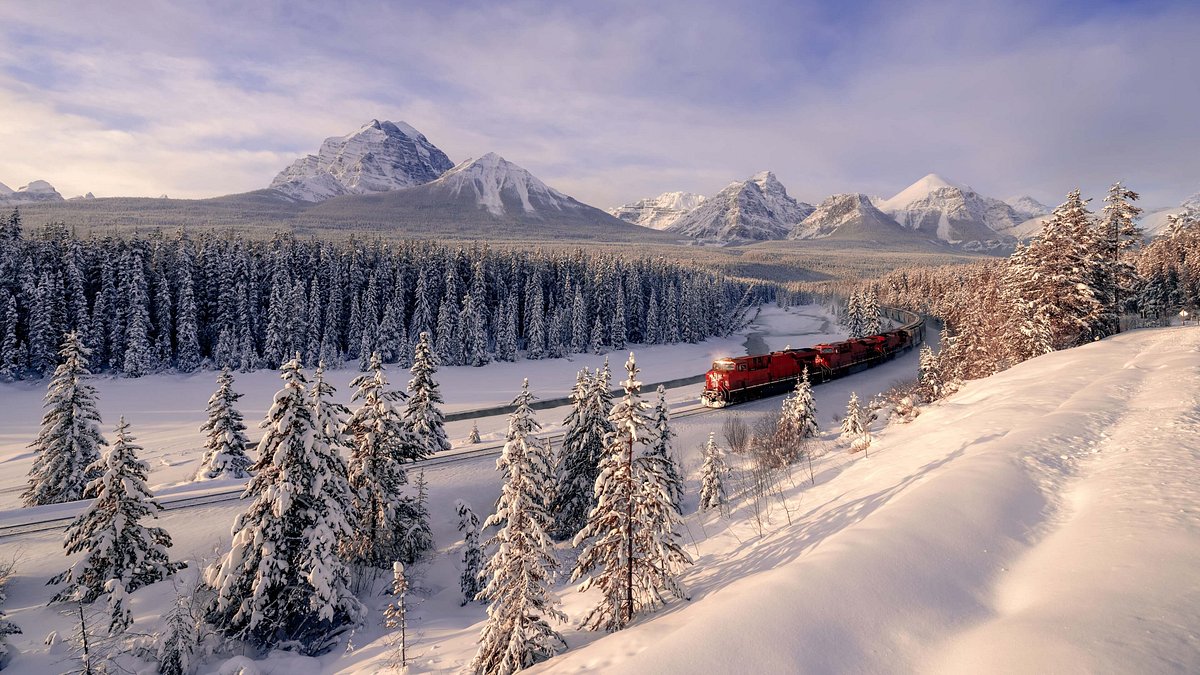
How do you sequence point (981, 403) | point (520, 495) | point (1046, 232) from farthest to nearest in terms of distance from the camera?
point (1046, 232) → point (981, 403) → point (520, 495)

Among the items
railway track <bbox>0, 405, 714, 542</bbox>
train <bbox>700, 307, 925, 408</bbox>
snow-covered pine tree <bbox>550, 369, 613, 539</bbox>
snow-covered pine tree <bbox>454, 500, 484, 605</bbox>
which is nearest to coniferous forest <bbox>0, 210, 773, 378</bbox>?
train <bbox>700, 307, 925, 408</bbox>

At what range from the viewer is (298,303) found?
65.3 m

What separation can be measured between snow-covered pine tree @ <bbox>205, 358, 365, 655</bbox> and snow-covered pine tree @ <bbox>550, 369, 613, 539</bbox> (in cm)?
1028

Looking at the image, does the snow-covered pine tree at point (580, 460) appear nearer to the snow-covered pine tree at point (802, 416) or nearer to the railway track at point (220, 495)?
the railway track at point (220, 495)

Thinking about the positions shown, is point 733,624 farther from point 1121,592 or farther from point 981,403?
point 981,403

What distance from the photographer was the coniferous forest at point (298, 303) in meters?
54.0

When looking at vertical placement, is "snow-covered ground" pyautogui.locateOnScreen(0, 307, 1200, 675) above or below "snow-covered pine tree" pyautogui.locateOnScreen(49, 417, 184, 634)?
above

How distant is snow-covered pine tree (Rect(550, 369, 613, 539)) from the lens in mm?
23562

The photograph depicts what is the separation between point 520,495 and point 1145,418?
64.7ft

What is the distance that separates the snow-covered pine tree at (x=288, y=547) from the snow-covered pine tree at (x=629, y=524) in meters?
8.73

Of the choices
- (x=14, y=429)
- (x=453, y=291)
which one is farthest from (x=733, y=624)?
(x=453, y=291)

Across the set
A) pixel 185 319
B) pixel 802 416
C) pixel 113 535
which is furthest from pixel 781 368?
pixel 185 319

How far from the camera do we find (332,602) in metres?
15.2

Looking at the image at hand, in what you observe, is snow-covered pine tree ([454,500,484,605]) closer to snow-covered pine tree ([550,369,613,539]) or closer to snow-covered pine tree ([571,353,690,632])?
snow-covered pine tree ([550,369,613,539])
